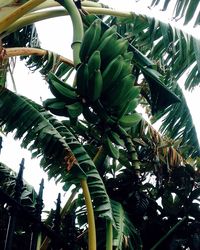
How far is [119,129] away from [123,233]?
32.7 inches

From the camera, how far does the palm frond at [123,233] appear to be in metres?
1.90

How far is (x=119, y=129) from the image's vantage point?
138 centimetres

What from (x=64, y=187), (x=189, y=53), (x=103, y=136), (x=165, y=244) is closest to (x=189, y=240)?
(x=165, y=244)

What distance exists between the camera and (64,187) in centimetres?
196

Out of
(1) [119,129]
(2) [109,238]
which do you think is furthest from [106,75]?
(2) [109,238]

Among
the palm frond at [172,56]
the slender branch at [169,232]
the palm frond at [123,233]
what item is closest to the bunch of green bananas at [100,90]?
the palm frond at [123,233]

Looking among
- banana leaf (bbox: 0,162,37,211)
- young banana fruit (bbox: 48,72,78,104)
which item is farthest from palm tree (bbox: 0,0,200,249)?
banana leaf (bbox: 0,162,37,211)

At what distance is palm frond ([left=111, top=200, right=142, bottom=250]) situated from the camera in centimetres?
190

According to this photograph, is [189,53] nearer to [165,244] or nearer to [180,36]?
[180,36]

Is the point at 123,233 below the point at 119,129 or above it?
below

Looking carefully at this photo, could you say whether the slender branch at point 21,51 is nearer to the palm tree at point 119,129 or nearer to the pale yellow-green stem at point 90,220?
the palm tree at point 119,129

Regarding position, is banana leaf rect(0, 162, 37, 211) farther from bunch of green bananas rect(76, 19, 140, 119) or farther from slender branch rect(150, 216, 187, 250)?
A: bunch of green bananas rect(76, 19, 140, 119)

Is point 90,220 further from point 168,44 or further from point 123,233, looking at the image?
point 168,44

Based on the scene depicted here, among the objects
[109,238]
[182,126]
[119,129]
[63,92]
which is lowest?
[109,238]
